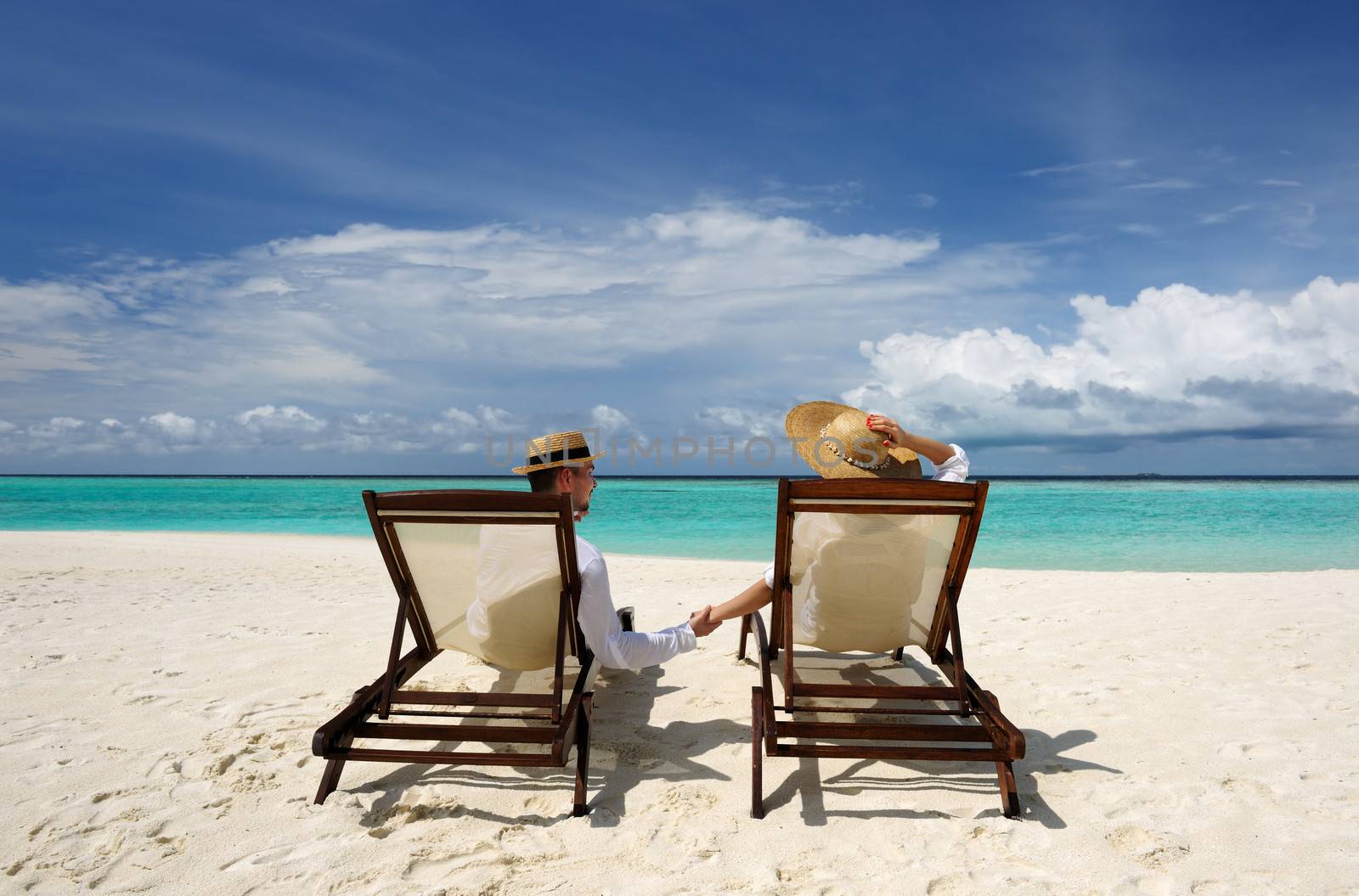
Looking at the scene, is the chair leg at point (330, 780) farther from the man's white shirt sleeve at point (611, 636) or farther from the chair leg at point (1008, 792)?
the chair leg at point (1008, 792)

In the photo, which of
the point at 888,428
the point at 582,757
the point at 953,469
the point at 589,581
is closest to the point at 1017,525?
the point at 953,469

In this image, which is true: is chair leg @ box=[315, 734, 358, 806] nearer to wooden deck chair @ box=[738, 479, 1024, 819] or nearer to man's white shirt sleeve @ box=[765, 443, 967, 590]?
wooden deck chair @ box=[738, 479, 1024, 819]

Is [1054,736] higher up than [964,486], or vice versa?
[964,486]

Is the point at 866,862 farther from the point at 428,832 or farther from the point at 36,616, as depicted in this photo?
the point at 36,616

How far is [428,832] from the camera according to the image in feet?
9.33

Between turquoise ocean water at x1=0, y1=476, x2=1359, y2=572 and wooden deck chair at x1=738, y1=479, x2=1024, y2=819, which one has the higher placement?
wooden deck chair at x1=738, y1=479, x2=1024, y2=819

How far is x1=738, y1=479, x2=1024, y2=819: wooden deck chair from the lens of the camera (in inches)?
119

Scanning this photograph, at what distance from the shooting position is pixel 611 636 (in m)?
3.54

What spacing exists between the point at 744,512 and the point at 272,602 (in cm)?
2153

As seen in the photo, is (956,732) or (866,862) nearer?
(866,862)

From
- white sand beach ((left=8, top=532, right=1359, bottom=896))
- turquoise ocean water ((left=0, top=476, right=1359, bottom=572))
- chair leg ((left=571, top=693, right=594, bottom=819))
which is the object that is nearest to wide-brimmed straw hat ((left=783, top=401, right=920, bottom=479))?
white sand beach ((left=8, top=532, right=1359, bottom=896))

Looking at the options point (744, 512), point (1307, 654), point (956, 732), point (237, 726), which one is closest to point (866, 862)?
point (956, 732)

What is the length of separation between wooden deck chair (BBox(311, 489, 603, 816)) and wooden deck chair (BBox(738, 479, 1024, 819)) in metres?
0.84

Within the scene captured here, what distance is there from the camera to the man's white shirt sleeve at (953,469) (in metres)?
3.68
